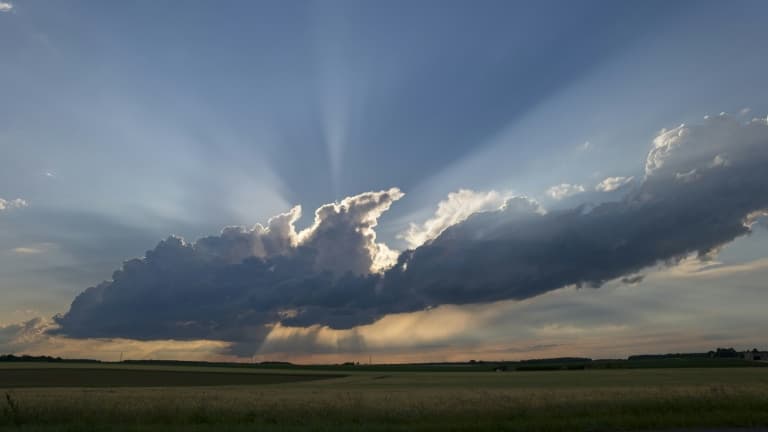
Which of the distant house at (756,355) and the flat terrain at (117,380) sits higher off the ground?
the distant house at (756,355)

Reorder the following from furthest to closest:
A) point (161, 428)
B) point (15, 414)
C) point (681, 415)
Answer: point (15, 414), point (681, 415), point (161, 428)

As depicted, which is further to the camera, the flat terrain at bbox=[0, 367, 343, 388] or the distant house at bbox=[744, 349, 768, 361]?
the distant house at bbox=[744, 349, 768, 361]

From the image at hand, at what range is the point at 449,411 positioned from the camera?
3073 cm

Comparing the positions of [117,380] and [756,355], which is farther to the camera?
[756,355]

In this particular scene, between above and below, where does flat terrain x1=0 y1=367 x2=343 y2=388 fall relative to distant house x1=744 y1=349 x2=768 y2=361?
below

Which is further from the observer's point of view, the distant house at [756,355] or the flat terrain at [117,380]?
the distant house at [756,355]

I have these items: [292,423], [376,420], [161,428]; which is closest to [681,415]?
A: [376,420]

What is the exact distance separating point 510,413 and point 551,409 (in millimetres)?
3045

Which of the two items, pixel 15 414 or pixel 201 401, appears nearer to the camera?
pixel 15 414

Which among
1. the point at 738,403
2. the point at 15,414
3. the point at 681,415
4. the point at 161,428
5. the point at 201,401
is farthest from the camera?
the point at 201,401

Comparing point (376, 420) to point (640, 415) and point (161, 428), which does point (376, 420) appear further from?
point (640, 415)

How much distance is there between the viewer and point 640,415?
94.8 feet

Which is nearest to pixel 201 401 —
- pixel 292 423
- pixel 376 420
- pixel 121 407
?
pixel 121 407

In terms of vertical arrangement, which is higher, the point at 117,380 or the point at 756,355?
the point at 756,355
